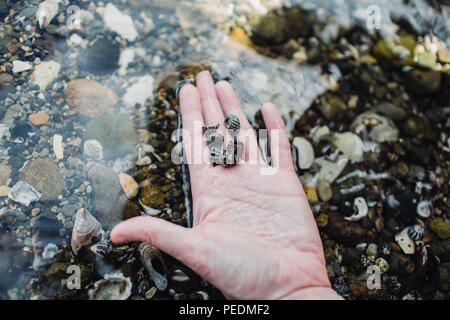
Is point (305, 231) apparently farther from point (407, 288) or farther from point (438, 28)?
point (438, 28)

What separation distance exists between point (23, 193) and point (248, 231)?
224 cm

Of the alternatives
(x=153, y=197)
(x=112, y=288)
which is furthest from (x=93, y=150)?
A: (x=112, y=288)

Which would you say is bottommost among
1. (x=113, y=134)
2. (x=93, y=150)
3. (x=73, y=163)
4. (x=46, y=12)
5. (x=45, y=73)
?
(x=73, y=163)

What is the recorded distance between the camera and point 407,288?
133 inches

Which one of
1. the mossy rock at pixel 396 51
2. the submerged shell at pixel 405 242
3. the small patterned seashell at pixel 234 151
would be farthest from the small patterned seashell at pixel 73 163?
the mossy rock at pixel 396 51

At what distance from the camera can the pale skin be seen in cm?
236

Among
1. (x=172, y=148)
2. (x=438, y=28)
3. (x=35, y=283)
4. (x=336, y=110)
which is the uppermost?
(x=438, y=28)

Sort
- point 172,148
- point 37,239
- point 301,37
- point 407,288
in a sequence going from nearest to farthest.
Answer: point 37,239
point 407,288
point 172,148
point 301,37

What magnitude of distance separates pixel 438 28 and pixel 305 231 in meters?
4.45

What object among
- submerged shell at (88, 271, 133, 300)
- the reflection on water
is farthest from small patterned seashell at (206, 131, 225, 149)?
submerged shell at (88, 271, 133, 300)

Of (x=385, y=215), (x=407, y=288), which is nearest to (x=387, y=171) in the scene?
(x=385, y=215)

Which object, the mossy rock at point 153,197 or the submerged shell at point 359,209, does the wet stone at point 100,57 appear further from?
the submerged shell at point 359,209

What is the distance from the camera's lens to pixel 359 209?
3637 millimetres

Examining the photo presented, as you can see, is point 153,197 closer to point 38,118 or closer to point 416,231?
point 38,118
